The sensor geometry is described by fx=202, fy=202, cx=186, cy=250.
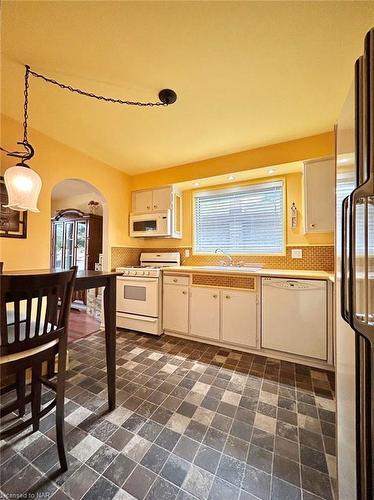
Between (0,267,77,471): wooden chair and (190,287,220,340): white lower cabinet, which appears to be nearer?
(0,267,77,471): wooden chair

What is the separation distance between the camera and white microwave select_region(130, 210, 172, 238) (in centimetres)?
308

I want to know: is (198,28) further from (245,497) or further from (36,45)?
(245,497)

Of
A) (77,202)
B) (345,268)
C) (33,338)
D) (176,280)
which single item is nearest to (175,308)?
(176,280)

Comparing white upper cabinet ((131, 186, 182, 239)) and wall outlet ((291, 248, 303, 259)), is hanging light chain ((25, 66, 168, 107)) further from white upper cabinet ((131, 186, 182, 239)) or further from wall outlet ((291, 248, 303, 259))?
wall outlet ((291, 248, 303, 259))

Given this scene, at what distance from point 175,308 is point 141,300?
50 centimetres

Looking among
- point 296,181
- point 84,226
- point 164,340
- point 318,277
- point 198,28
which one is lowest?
point 164,340

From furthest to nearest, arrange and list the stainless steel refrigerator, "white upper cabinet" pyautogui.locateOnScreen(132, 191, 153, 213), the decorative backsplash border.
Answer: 1. "white upper cabinet" pyautogui.locateOnScreen(132, 191, 153, 213)
2. the decorative backsplash border
3. the stainless steel refrigerator

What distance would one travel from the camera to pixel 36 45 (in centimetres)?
129

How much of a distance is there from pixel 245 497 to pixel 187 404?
2.08 feet

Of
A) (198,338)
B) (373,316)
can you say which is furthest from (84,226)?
(373,316)

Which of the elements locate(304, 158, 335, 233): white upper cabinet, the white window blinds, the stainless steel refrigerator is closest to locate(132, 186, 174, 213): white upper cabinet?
the white window blinds

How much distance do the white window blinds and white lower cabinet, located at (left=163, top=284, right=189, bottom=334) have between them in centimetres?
83

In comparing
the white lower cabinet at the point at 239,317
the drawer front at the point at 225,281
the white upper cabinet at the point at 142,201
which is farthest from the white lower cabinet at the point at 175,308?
the white upper cabinet at the point at 142,201

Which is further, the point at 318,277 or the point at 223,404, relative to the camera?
the point at 318,277
